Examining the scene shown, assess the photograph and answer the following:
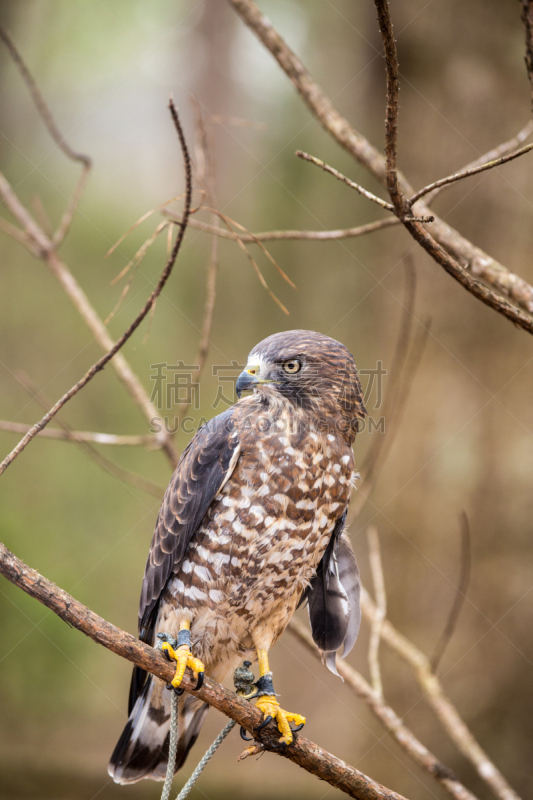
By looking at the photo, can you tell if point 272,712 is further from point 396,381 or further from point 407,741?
point 396,381

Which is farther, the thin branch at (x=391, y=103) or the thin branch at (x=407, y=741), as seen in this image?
the thin branch at (x=407, y=741)

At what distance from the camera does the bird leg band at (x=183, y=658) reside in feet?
4.85

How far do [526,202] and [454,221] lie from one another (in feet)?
1.41

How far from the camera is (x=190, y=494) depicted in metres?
1.69

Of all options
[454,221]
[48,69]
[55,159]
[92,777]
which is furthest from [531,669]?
[48,69]

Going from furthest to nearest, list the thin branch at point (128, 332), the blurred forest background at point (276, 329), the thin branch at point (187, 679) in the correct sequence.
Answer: the blurred forest background at point (276, 329)
the thin branch at point (128, 332)
the thin branch at point (187, 679)

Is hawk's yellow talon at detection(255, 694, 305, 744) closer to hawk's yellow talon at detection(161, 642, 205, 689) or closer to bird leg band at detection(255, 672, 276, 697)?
bird leg band at detection(255, 672, 276, 697)

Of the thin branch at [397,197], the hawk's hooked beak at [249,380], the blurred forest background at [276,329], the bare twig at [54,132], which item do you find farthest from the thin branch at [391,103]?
the blurred forest background at [276,329]

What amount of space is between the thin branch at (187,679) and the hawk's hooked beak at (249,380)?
0.66 m

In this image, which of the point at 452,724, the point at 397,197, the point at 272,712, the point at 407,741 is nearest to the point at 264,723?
the point at 272,712

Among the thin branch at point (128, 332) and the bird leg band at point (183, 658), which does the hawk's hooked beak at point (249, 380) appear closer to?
the thin branch at point (128, 332)

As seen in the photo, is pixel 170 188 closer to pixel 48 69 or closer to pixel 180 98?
pixel 180 98

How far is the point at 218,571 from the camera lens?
1.67 m

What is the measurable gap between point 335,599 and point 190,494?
59 centimetres
